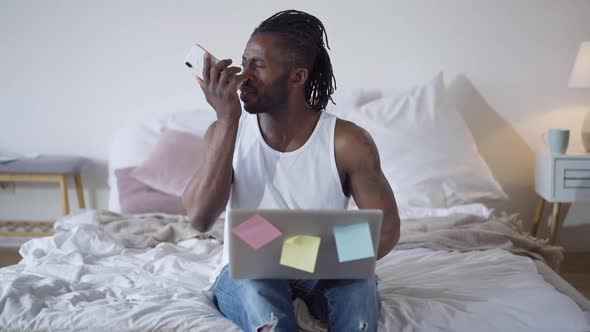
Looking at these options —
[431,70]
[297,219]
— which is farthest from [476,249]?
[431,70]

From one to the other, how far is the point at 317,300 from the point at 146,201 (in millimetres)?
1332

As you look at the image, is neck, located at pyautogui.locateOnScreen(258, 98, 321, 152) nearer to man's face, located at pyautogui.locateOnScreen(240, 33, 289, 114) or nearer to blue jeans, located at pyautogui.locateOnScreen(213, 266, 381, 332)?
man's face, located at pyautogui.locateOnScreen(240, 33, 289, 114)

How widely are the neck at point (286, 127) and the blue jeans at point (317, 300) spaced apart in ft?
1.11

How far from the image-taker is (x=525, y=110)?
3254 mm

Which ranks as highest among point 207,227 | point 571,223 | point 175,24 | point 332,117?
point 175,24

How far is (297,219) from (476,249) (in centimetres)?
111

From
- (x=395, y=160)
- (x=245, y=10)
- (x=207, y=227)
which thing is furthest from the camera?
(x=245, y=10)

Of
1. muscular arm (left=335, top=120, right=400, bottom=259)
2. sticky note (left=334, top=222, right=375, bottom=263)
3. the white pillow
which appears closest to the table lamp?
the white pillow

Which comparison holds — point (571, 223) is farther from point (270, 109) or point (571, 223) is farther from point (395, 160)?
point (270, 109)

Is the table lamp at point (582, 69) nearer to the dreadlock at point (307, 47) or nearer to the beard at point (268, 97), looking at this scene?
the dreadlock at point (307, 47)

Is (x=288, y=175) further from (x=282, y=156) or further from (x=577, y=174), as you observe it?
(x=577, y=174)

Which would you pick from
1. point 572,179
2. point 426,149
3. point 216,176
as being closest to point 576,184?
point 572,179

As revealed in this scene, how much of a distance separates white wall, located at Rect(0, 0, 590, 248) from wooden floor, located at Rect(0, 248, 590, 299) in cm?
15

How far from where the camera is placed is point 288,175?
1.53 m
